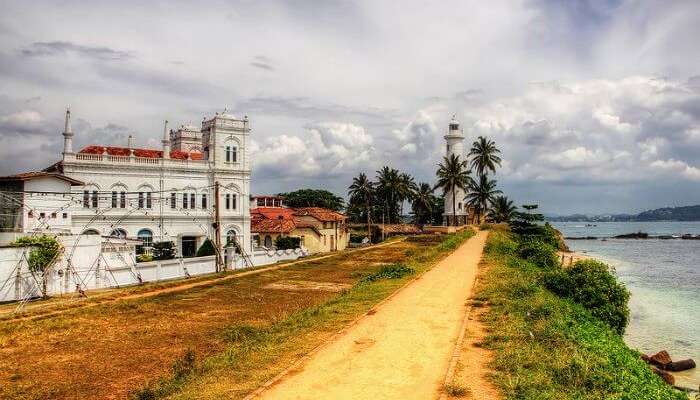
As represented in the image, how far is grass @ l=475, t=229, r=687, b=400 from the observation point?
9008 millimetres

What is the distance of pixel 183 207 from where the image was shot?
4716cm

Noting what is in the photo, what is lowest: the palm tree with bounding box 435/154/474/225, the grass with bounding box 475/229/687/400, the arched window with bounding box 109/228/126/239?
Result: the grass with bounding box 475/229/687/400

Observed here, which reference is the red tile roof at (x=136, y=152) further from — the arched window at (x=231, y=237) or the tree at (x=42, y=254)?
the tree at (x=42, y=254)

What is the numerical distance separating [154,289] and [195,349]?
13188 mm

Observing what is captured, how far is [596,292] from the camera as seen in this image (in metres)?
19.8

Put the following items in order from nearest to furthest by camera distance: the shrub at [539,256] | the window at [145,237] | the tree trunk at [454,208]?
1. the shrub at [539,256]
2. the window at [145,237]
3. the tree trunk at [454,208]

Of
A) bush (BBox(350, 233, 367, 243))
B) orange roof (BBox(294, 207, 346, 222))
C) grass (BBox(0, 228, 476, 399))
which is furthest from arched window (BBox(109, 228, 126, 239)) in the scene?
bush (BBox(350, 233, 367, 243))

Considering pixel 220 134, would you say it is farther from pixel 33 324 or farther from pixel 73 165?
pixel 33 324

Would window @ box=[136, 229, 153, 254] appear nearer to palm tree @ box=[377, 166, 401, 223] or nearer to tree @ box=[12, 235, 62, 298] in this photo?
tree @ box=[12, 235, 62, 298]

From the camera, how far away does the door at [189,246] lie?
155 ft

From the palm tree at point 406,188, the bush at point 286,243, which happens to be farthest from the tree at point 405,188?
the bush at point 286,243

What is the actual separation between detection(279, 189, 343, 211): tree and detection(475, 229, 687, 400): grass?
72696 millimetres

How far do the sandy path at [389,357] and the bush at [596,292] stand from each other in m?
4.86

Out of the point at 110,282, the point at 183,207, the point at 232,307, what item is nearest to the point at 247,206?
the point at 183,207
